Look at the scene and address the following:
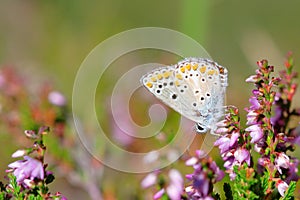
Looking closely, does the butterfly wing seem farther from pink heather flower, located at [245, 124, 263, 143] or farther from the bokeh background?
the bokeh background

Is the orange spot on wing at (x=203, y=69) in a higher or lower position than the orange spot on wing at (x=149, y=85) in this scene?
lower

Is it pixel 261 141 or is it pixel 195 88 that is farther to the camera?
pixel 195 88

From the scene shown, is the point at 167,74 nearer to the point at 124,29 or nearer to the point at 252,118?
the point at 252,118

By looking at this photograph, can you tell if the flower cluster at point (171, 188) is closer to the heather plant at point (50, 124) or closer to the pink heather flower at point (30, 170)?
the pink heather flower at point (30, 170)

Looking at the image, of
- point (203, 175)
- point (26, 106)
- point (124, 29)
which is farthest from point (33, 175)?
point (124, 29)

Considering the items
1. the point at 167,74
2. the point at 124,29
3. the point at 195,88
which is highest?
the point at 124,29

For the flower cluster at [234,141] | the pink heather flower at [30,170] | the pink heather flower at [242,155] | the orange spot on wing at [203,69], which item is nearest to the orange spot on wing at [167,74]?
the orange spot on wing at [203,69]

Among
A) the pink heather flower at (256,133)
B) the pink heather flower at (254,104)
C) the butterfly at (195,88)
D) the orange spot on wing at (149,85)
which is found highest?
the orange spot on wing at (149,85)
